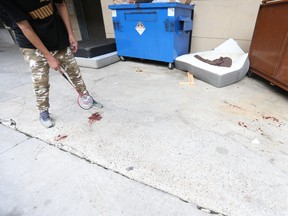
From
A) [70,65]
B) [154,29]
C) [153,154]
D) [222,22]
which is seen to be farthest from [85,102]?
[222,22]

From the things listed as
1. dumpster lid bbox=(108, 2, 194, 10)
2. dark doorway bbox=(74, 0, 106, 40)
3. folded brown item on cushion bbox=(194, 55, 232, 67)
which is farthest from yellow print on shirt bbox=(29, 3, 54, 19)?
dark doorway bbox=(74, 0, 106, 40)

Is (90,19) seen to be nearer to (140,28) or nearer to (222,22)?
(140,28)

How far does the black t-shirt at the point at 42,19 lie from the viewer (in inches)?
46.3

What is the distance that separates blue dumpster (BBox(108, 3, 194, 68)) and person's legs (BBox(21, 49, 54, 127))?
1738 millimetres

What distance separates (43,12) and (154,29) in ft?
5.61

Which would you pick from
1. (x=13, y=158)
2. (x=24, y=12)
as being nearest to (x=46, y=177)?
(x=13, y=158)

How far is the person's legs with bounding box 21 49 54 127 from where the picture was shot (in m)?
1.46

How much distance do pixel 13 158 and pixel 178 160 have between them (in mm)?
1205

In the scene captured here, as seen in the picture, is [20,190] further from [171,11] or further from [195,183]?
[171,11]

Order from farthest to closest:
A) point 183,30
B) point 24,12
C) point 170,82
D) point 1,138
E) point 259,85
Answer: point 183,30 → point 170,82 → point 259,85 → point 1,138 → point 24,12

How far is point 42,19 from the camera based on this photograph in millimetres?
1375

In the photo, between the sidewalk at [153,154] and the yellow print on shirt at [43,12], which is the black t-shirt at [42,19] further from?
the sidewalk at [153,154]

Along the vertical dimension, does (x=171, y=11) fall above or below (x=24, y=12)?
below

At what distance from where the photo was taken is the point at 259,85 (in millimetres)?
2375
